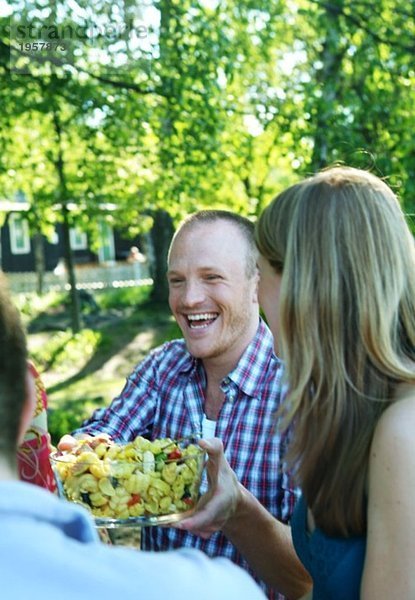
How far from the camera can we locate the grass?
11.7 m

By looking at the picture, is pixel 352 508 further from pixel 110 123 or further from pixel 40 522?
pixel 110 123

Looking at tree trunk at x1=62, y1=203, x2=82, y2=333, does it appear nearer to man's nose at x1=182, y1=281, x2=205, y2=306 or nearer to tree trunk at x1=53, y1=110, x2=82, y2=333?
tree trunk at x1=53, y1=110, x2=82, y2=333

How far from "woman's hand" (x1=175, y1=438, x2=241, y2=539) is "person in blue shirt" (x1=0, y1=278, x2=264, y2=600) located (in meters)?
1.01

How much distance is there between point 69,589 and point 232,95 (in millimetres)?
7770

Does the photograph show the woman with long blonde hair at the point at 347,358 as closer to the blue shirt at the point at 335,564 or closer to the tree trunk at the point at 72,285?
the blue shirt at the point at 335,564

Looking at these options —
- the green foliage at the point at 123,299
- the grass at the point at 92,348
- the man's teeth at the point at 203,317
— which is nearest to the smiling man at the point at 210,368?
the man's teeth at the point at 203,317

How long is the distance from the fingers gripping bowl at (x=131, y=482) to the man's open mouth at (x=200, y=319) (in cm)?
66

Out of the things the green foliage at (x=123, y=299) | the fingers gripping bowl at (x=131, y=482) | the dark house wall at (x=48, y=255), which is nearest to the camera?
the fingers gripping bowl at (x=131, y=482)

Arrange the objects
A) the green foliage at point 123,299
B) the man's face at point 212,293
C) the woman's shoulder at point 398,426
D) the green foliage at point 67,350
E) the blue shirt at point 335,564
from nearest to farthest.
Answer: the woman's shoulder at point 398,426
the blue shirt at point 335,564
the man's face at point 212,293
the green foliage at point 67,350
the green foliage at point 123,299

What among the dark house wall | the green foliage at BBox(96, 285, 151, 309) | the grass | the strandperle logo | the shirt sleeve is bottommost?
the dark house wall

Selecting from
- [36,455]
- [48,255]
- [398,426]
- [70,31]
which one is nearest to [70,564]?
[398,426]

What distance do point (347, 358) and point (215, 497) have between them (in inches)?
25.5

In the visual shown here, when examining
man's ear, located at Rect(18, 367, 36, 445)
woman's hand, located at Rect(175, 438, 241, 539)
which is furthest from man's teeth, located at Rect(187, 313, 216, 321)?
man's ear, located at Rect(18, 367, 36, 445)

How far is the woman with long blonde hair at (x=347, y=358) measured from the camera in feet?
5.37
